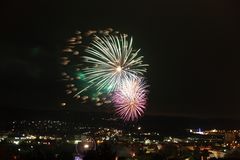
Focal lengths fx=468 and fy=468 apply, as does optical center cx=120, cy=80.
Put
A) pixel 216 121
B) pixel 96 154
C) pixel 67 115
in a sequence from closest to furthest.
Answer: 1. pixel 96 154
2. pixel 67 115
3. pixel 216 121

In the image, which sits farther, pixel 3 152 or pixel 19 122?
pixel 19 122

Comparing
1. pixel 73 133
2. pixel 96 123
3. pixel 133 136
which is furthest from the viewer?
pixel 133 136

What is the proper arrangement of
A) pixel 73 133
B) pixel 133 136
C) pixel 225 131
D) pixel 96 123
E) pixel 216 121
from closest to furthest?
pixel 96 123 < pixel 73 133 < pixel 133 136 < pixel 216 121 < pixel 225 131

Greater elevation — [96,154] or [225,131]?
[225,131]

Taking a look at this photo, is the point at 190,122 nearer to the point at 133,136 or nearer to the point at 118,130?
the point at 133,136

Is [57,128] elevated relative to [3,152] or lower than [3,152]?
elevated

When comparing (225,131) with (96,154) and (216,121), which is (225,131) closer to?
(216,121)

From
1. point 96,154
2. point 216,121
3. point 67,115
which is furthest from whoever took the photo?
point 216,121

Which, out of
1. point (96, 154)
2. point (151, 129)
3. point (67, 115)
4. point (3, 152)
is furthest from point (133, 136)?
point (96, 154)

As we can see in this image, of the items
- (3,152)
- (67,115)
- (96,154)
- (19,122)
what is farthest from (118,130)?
(96,154)
